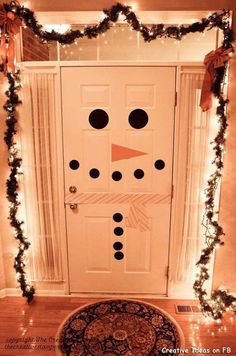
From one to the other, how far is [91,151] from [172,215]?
998 mm

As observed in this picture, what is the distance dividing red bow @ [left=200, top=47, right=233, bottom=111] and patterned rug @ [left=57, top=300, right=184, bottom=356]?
6.39 feet

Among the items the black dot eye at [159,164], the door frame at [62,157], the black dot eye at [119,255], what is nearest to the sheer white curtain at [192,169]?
the door frame at [62,157]

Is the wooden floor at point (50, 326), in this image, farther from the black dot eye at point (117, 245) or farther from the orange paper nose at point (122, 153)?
the orange paper nose at point (122, 153)

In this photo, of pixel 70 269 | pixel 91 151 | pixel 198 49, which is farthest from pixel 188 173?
pixel 70 269

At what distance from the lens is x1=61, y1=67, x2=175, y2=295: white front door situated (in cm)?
260

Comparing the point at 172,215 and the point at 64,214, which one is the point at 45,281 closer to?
the point at 64,214

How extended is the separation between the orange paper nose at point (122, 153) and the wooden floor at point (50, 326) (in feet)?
4.88

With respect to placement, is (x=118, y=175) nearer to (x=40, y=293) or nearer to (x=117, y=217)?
(x=117, y=217)

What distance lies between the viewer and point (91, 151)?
2730mm

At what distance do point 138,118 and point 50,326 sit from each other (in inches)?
80.1

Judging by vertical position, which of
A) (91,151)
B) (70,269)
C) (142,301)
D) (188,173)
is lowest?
(142,301)

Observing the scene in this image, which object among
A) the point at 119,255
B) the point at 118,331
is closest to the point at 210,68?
the point at 119,255

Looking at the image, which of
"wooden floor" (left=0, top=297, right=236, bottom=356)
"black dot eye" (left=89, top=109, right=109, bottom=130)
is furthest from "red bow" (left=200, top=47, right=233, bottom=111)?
"wooden floor" (left=0, top=297, right=236, bottom=356)

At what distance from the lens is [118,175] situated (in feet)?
9.07
